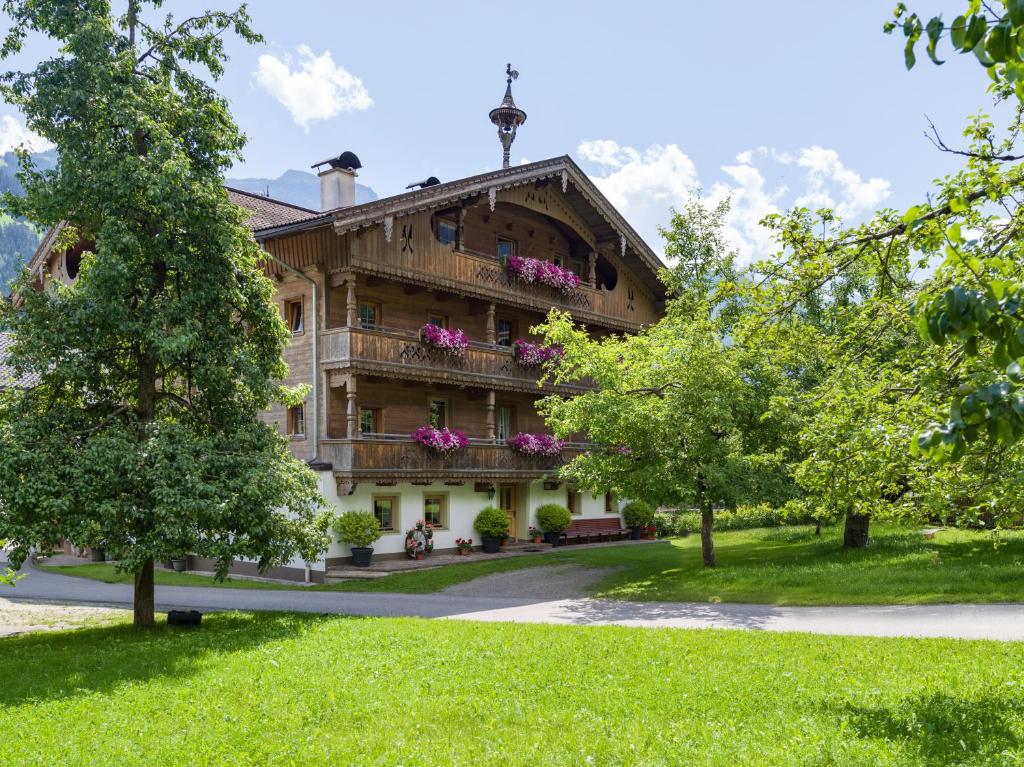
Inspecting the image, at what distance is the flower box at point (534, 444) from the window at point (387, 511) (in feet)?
17.0

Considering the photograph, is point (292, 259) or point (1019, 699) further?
point (292, 259)

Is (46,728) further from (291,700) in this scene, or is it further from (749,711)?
(749,711)

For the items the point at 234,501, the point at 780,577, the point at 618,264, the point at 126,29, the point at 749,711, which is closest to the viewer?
the point at 749,711

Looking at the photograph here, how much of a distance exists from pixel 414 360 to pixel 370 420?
2.65m

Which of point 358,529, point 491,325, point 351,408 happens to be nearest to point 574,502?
point 491,325

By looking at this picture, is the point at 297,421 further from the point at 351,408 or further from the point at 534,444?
the point at 534,444

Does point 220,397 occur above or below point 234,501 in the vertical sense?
above

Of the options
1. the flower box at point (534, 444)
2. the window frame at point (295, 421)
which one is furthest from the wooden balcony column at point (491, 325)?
the window frame at point (295, 421)

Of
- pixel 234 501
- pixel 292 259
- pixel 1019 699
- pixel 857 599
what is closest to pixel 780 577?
pixel 857 599

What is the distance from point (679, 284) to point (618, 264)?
11.4ft

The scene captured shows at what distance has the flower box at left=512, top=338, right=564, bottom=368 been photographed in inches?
1203

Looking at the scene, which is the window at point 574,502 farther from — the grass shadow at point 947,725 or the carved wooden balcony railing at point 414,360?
the grass shadow at point 947,725

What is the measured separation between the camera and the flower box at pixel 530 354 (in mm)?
30547

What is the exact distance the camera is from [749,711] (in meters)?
8.30
